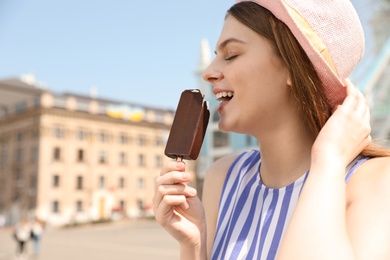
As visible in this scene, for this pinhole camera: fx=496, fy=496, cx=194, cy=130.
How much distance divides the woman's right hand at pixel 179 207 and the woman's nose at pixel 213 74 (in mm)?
273

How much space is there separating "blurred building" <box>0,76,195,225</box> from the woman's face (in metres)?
45.3

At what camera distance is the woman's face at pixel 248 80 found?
1.38m

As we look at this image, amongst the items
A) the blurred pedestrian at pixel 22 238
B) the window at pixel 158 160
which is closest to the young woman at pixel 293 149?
the blurred pedestrian at pixel 22 238

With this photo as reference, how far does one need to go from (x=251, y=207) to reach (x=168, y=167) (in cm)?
32

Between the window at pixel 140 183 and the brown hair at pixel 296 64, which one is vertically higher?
the brown hair at pixel 296 64

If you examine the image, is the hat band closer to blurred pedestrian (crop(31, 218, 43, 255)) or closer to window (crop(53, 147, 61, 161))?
blurred pedestrian (crop(31, 218, 43, 255))

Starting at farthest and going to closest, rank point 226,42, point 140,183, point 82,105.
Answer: point 140,183 < point 82,105 < point 226,42

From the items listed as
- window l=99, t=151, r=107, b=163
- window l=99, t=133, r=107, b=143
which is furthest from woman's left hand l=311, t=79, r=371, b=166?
window l=99, t=133, r=107, b=143

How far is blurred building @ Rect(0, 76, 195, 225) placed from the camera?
48.4 m

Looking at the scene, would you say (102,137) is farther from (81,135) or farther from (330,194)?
(330,194)

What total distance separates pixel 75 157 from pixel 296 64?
5099 centimetres

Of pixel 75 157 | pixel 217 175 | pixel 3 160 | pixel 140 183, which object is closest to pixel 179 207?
pixel 217 175

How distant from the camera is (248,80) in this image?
1385 millimetres

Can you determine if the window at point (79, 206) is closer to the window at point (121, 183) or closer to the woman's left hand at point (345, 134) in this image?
the window at point (121, 183)
